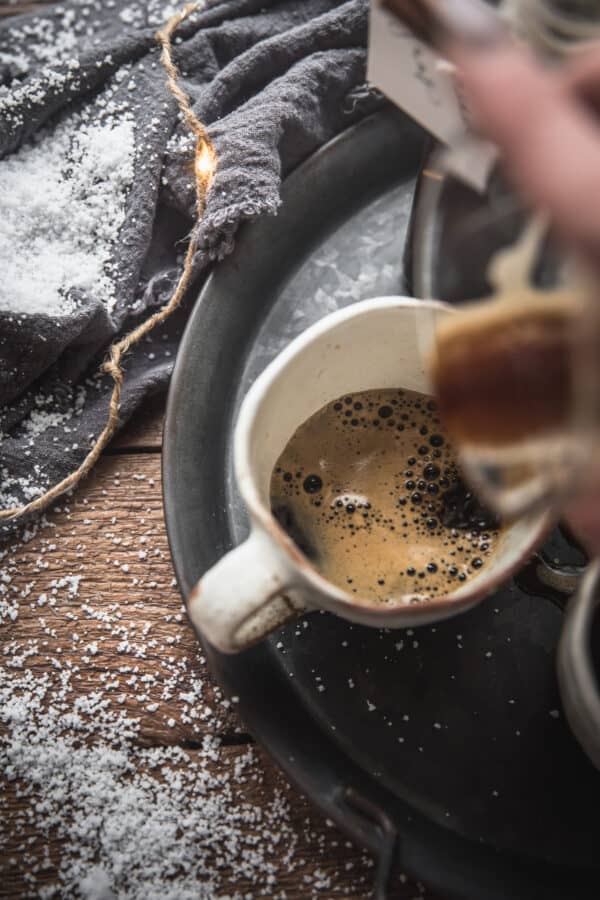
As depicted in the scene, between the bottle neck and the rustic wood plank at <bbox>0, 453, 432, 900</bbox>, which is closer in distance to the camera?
the bottle neck

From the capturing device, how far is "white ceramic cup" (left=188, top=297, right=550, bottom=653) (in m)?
0.48

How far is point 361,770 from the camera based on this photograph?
61 cm

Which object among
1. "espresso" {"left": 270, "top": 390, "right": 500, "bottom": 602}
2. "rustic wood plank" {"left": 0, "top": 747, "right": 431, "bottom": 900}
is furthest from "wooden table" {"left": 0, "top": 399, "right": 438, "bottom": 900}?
"espresso" {"left": 270, "top": 390, "right": 500, "bottom": 602}

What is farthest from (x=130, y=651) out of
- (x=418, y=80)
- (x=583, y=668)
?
(x=418, y=80)

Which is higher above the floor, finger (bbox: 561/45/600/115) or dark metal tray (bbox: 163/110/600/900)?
finger (bbox: 561/45/600/115)

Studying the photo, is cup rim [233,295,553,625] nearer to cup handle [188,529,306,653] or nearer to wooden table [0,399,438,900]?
cup handle [188,529,306,653]

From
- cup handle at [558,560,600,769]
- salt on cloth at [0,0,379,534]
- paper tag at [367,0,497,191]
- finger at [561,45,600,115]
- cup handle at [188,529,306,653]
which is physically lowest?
cup handle at [558,560,600,769]

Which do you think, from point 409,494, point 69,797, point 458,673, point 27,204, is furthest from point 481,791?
point 27,204

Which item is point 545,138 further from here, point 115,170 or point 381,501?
point 115,170

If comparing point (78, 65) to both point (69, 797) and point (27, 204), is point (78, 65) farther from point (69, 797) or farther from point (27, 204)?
point (69, 797)

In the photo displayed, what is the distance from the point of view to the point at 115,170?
779 mm

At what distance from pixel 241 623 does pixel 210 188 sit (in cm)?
40

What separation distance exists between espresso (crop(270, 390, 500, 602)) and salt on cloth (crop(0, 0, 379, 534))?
21 cm

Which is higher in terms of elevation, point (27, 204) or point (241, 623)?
point (27, 204)
